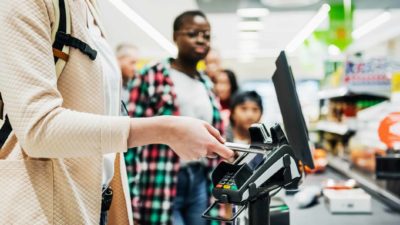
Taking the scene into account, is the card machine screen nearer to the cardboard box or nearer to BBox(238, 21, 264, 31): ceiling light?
the cardboard box

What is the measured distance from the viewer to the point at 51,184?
38.0 inches

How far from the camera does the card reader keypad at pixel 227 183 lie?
998 mm

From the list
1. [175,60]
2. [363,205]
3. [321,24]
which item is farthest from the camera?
[321,24]

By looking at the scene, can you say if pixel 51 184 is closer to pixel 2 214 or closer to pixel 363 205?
pixel 2 214

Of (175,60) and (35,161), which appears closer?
(35,161)

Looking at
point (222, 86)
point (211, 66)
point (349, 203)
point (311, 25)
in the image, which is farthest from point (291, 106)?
point (311, 25)

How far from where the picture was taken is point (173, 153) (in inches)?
95.1

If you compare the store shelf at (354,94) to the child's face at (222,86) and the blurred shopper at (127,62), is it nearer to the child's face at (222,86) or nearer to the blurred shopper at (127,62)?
the child's face at (222,86)

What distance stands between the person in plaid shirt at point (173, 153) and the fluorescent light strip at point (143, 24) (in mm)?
4820

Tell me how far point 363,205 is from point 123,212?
4.00 feet

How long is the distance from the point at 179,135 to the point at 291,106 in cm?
41

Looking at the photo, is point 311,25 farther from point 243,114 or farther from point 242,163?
point 242,163

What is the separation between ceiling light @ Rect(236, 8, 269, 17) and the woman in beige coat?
8.39 meters

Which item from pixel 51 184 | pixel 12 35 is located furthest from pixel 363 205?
pixel 12 35
